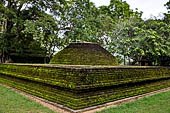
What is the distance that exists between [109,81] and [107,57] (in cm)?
→ 513

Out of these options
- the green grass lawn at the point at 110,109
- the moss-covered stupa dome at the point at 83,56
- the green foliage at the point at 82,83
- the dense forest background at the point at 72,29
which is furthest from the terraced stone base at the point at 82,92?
the dense forest background at the point at 72,29

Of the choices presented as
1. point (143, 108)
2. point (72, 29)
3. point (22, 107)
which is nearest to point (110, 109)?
point (143, 108)

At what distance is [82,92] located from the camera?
6.08 m

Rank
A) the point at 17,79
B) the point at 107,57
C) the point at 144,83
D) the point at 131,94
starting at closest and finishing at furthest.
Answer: the point at 131,94, the point at 144,83, the point at 17,79, the point at 107,57

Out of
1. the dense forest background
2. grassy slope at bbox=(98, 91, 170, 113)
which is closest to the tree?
the dense forest background

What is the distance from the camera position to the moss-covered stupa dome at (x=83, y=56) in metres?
10.5

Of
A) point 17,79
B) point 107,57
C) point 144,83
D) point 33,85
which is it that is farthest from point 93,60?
point 17,79

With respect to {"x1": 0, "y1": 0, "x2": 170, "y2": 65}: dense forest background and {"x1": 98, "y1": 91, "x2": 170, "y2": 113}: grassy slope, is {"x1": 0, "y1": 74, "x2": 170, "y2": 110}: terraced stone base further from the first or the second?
{"x1": 0, "y1": 0, "x2": 170, "y2": 65}: dense forest background

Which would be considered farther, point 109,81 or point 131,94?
point 131,94

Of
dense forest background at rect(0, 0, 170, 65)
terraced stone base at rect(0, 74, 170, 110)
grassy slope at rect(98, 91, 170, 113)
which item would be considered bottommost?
grassy slope at rect(98, 91, 170, 113)

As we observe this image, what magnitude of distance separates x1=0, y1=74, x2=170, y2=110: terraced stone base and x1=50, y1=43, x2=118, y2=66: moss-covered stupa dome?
273cm

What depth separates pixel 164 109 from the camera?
21.1ft

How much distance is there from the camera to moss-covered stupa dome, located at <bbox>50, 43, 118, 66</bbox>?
10.5 meters

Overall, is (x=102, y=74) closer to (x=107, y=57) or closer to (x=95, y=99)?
(x=95, y=99)
